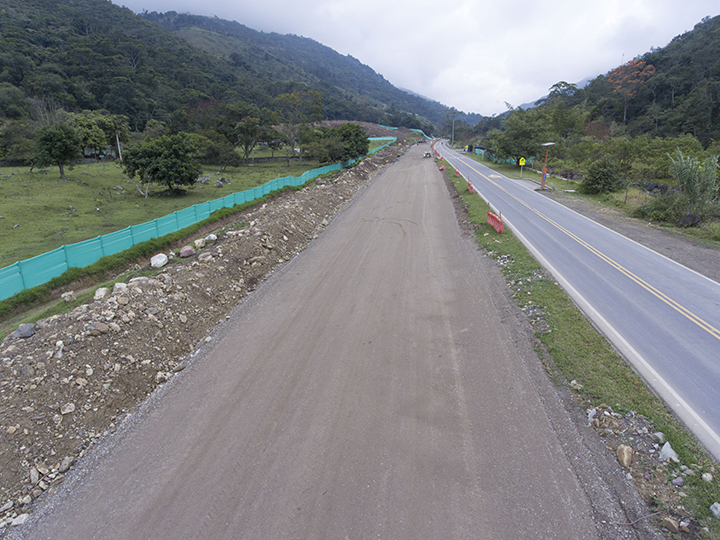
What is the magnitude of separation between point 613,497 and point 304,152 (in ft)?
195

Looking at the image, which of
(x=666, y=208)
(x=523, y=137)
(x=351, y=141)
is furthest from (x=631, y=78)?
(x=666, y=208)

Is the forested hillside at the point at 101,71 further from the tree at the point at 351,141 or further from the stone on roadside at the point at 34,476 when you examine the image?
the stone on roadside at the point at 34,476

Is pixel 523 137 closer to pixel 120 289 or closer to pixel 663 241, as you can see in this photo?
pixel 663 241

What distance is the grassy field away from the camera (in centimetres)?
1839

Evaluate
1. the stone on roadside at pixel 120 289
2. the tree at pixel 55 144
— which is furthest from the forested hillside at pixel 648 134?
the tree at pixel 55 144

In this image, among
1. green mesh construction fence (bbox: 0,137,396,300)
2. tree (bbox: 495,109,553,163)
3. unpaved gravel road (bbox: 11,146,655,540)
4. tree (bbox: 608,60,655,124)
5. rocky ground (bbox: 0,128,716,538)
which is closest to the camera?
unpaved gravel road (bbox: 11,146,655,540)

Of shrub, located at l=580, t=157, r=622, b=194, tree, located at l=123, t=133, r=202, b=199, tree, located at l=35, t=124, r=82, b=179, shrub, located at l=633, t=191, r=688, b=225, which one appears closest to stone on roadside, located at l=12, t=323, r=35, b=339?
tree, located at l=123, t=133, r=202, b=199

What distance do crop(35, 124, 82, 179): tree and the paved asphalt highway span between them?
38.9m

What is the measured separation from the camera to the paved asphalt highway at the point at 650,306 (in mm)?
7547

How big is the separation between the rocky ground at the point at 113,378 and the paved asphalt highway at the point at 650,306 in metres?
1.50

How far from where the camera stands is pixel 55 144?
101 ft

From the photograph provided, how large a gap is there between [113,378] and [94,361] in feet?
2.28

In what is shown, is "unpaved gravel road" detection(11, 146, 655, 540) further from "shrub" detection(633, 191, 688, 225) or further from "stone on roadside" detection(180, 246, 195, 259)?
"shrub" detection(633, 191, 688, 225)

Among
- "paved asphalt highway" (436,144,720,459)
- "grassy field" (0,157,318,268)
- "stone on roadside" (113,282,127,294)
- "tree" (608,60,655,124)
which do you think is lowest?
"grassy field" (0,157,318,268)
